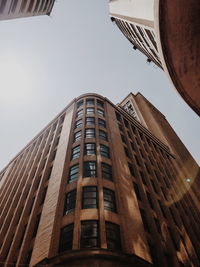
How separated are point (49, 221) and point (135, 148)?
19603 millimetres

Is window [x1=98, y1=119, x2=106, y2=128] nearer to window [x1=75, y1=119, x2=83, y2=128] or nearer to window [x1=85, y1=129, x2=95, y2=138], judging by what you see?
window [x1=85, y1=129, x2=95, y2=138]

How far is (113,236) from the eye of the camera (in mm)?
15109

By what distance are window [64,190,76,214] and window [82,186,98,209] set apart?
0.91 m

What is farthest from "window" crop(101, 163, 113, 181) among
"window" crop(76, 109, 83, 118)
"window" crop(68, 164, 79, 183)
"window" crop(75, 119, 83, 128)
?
"window" crop(76, 109, 83, 118)

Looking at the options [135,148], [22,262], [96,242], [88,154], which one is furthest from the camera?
[135,148]

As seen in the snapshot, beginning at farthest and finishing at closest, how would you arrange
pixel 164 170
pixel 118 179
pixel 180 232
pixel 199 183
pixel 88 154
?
pixel 199 183
pixel 164 170
pixel 180 232
pixel 88 154
pixel 118 179

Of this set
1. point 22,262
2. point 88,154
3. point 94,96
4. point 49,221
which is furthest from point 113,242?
point 94,96

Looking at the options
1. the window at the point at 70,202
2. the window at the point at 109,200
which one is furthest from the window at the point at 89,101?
the window at the point at 70,202

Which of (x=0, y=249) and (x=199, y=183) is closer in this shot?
(x=0, y=249)

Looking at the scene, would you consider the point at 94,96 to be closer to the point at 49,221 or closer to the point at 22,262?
the point at 49,221

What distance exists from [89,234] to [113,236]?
6.02 feet

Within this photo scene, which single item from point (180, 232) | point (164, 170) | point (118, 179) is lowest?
point (180, 232)

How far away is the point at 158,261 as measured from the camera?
17516 millimetres

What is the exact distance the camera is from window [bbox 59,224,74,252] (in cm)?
1434
